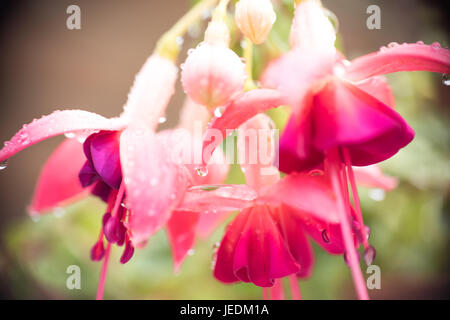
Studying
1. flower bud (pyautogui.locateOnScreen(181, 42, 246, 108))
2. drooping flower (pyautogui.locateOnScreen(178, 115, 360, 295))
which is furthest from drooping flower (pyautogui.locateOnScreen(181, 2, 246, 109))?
drooping flower (pyautogui.locateOnScreen(178, 115, 360, 295))

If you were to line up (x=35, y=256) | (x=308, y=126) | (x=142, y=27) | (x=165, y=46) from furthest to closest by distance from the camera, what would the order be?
(x=142, y=27) → (x=35, y=256) → (x=165, y=46) → (x=308, y=126)

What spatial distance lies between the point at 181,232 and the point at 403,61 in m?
0.38

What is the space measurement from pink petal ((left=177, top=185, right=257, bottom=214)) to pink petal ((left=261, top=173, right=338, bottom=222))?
0.02 metres

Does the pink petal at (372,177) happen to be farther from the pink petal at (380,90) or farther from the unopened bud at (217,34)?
the unopened bud at (217,34)

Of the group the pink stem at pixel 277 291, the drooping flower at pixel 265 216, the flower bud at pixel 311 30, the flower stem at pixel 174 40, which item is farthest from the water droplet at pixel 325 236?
the flower stem at pixel 174 40

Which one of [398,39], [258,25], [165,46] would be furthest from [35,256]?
[398,39]

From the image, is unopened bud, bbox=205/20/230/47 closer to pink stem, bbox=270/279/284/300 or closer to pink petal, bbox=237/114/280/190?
pink petal, bbox=237/114/280/190

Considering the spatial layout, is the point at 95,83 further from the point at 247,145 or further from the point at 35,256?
the point at 247,145

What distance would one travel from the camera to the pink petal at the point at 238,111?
458mm

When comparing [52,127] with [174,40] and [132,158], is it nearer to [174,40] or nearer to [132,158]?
[132,158]

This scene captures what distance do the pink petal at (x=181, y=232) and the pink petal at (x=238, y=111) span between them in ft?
0.61

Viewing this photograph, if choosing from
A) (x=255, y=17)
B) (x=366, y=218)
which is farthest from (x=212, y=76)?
(x=366, y=218)
